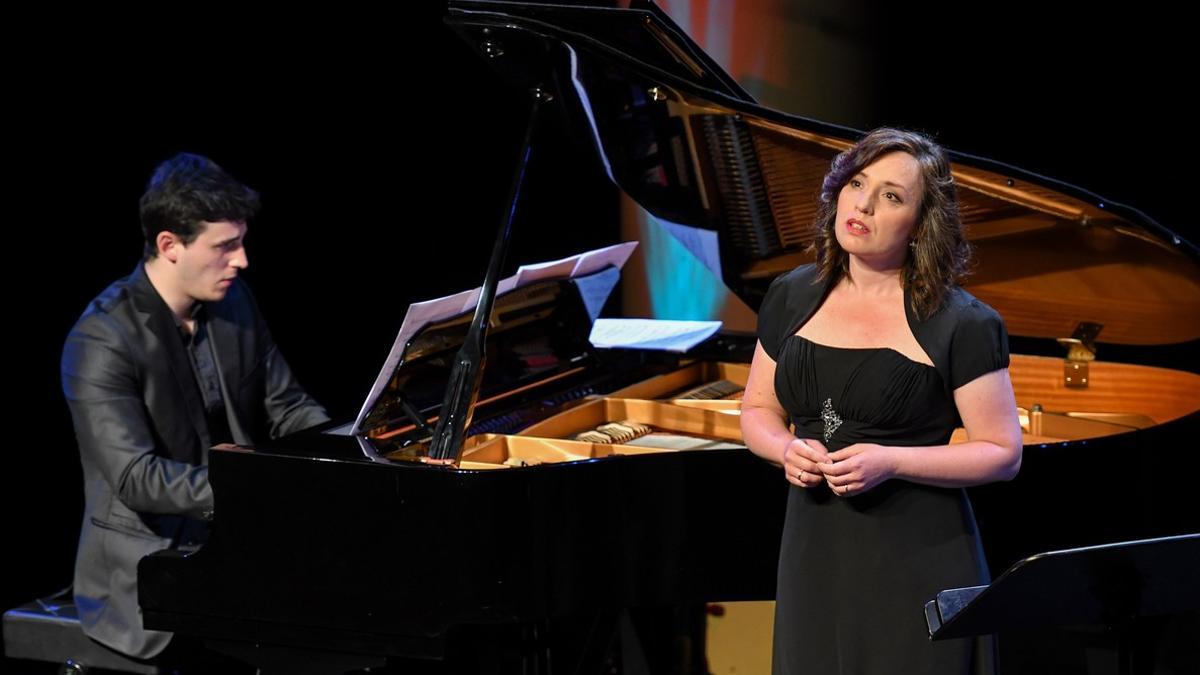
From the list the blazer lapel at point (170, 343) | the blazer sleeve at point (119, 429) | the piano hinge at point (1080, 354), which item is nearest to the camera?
the blazer sleeve at point (119, 429)

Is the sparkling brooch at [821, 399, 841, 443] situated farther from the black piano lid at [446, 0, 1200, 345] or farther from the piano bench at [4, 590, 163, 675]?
the piano bench at [4, 590, 163, 675]

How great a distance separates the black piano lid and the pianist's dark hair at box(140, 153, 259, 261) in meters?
0.76

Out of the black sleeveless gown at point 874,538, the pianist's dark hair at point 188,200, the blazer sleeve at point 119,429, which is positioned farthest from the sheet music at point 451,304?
the black sleeveless gown at point 874,538

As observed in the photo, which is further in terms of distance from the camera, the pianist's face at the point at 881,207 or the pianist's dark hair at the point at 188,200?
the pianist's dark hair at the point at 188,200

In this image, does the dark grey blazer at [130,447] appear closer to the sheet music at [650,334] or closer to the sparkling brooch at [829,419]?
the sheet music at [650,334]

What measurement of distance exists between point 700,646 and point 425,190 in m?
2.15

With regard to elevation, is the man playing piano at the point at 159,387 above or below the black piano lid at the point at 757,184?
below

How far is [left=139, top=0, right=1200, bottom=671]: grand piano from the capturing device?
2.75 m

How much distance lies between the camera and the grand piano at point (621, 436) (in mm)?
2752

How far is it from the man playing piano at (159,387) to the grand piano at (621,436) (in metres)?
0.31

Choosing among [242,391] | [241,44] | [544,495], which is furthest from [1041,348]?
[241,44]

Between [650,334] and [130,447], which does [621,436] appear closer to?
[650,334]

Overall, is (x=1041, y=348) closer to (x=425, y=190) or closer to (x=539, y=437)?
(x=539, y=437)

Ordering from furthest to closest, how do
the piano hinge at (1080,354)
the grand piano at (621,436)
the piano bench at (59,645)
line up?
the piano hinge at (1080,354)
the piano bench at (59,645)
the grand piano at (621,436)
